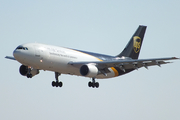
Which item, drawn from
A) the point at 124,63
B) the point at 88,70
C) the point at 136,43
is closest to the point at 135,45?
the point at 136,43

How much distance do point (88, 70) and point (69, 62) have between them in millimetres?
2848

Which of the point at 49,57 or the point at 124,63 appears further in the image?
the point at 124,63

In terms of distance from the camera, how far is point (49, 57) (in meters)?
49.8

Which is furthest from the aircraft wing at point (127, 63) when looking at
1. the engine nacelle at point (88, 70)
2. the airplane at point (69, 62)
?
the engine nacelle at point (88, 70)

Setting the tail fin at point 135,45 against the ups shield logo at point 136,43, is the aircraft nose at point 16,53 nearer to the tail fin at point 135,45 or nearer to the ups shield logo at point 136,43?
the tail fin at point 135,45

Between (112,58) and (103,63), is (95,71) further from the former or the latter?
(112,58)

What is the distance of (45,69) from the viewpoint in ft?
167

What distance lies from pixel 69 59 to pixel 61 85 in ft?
22.3

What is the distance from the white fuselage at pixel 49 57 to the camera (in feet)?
159

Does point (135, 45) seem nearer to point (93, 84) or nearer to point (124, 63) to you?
point (124, 63)

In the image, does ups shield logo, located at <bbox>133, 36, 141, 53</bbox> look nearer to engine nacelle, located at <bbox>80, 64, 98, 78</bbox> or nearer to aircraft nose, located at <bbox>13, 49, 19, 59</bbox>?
engine nacelle, located at <bbox>80, 64, 98, 78</bbox>

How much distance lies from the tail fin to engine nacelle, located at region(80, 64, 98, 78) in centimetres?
1191

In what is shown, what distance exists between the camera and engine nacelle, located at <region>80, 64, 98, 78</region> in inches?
2034

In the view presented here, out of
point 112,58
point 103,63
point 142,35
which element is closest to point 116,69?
point 112,58
